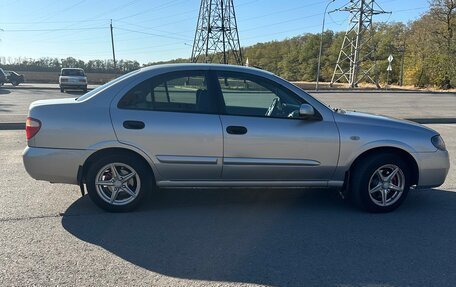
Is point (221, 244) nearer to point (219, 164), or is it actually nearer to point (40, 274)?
point (219, 164)

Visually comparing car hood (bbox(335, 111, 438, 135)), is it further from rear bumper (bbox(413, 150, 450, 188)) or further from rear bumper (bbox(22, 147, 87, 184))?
rear bumper (bbox(22, 147, 87, 184))

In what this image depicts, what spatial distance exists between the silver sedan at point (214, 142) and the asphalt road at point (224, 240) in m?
0.37

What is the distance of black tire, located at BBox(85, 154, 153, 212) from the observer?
4262 millimetres

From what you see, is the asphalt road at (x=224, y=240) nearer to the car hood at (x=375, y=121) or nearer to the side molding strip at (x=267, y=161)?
the side molding strip at (x=267, y=161)

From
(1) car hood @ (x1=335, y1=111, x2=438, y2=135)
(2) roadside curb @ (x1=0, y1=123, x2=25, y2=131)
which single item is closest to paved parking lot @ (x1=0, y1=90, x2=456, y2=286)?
(1) car hood @ (x1=335, y1=111, x2=438, y2=135)

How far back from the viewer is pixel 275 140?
4.32m

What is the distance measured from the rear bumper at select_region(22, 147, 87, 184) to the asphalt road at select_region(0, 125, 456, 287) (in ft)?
1.57

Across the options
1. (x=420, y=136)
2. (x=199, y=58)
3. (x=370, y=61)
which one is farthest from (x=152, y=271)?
(x=370, y=61)

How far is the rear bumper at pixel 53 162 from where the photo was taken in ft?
13.7

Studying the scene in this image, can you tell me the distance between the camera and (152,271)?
3.16m

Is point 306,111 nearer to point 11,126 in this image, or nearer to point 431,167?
point 431,167

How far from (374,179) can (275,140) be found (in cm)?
132

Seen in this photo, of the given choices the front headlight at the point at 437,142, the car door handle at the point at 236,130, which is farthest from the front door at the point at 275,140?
the front headlight at the point at 437,142

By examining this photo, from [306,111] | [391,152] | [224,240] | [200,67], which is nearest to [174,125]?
[200,67]
